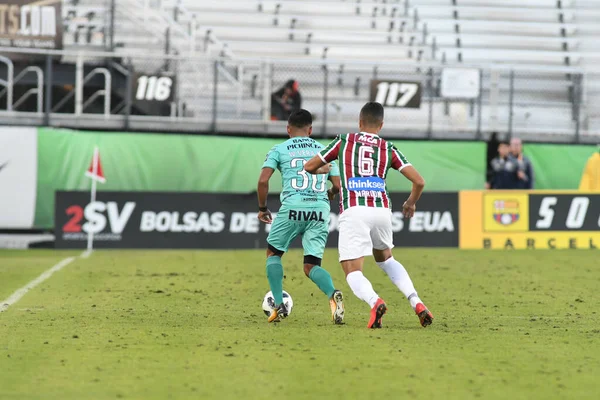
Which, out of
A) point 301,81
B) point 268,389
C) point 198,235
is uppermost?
point 301,81

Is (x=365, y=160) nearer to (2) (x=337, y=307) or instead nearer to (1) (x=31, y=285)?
(2) (x=337, y=307)

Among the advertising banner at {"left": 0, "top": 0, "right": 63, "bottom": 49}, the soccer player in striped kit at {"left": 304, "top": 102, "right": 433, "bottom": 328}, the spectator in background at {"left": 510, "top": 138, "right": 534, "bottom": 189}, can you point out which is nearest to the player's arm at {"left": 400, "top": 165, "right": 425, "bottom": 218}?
the soccer player in striped kit at {"left": 304, "top": 102, "right": 433, "bottom": 328}

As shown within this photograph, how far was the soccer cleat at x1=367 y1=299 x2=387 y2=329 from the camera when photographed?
9.02m

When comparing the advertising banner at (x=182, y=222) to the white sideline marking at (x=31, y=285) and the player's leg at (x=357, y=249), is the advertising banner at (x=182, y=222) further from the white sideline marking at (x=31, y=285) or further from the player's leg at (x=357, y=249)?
the player's leg at (x=357, y=249)

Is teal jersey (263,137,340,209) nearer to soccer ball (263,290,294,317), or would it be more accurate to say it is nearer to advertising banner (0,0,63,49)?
soccer ball (263,290,294,317)

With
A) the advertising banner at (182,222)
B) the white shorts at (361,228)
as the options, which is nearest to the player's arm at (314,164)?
the white shorts at (361,228)

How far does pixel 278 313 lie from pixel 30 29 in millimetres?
14953

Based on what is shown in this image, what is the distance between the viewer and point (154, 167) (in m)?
22.7

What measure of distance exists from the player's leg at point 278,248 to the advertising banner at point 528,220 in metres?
12.3

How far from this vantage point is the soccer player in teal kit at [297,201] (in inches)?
384

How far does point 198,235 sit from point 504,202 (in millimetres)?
5890

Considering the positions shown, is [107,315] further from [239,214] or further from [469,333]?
[239,214]

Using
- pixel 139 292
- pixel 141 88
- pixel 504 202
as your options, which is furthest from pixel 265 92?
pixel 139 292

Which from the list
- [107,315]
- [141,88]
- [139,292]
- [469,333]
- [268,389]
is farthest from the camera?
[141,88]
